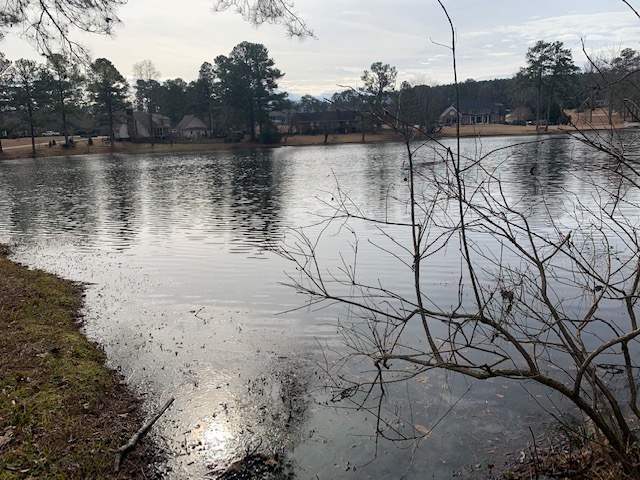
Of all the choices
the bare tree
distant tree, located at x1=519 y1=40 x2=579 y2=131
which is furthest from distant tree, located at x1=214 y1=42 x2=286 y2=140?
the bare tree

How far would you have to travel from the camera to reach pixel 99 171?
4300cm

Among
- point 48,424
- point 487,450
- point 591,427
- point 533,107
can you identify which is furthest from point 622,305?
point 533,107

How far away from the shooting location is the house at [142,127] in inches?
3393

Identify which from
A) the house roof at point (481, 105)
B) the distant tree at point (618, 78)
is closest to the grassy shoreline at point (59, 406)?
the distant tree at point (618, 78)

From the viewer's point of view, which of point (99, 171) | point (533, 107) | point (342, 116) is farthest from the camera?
point (342, 116)

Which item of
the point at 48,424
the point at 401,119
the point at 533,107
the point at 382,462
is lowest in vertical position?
the point at 382,462

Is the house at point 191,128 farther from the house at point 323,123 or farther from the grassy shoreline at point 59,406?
the grassy shoreline at point 59,406

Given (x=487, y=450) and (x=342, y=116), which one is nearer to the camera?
(x=487, y=450)

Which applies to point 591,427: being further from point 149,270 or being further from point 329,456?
point 149,270

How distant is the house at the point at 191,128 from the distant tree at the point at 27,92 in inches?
1012

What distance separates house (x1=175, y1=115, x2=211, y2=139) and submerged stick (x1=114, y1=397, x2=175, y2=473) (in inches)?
3372

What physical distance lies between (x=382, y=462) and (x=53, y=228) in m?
17.4

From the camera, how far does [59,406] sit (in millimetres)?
5324

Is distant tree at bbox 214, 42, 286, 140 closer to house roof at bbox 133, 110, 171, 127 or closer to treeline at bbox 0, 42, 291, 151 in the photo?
treeline at bbox 0, 42, 291, 151
